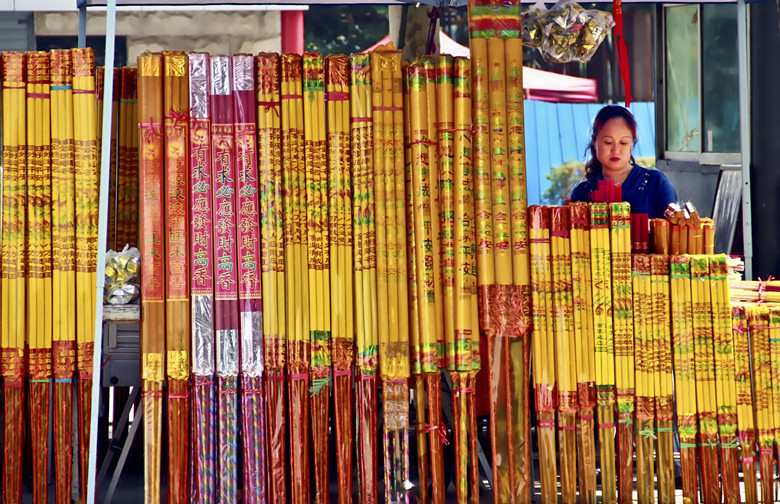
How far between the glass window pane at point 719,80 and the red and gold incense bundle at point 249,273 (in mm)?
5068

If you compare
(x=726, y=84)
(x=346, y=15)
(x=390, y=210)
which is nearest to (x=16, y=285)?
(x=390, y=210)

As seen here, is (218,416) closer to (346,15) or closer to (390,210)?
(390,210)

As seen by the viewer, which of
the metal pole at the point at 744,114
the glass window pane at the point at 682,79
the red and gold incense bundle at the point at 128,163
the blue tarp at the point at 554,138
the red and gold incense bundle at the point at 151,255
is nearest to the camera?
the red and gold incense bundle at the point at 151,255

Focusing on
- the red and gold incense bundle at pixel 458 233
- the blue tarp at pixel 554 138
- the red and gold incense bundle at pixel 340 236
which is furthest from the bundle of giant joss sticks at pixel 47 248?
the blue tarp at pixel 554 138

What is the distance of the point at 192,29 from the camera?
33.4 ft

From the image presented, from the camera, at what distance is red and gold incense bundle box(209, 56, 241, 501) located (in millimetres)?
3693

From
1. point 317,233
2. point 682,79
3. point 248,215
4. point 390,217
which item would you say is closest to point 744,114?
point 390,217

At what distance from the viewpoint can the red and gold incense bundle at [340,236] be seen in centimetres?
375

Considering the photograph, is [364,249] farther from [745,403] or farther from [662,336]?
[745,403]

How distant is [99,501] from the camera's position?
4234mm

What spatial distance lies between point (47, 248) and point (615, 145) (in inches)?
114

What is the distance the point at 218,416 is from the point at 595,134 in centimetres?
254

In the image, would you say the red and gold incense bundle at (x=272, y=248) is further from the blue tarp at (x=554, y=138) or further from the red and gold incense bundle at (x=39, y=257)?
the blue tarp at (x=554, y=138)

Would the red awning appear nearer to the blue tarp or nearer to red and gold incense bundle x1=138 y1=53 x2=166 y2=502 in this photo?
the blue tarp
